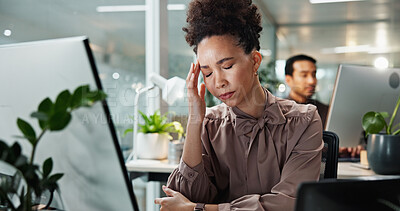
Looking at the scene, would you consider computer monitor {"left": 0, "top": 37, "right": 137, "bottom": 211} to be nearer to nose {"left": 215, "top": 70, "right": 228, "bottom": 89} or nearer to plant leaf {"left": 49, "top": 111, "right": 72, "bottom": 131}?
plant leaf {"left": 49, "top": 111, "right": 72, "bottom": 131}

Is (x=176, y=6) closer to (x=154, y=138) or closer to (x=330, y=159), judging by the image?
(x=154, y=138)

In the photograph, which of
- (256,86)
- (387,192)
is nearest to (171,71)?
(256,86)

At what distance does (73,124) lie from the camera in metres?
0.71

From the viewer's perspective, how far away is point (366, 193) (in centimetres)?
56

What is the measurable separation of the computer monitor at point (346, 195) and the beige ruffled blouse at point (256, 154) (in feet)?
1.98

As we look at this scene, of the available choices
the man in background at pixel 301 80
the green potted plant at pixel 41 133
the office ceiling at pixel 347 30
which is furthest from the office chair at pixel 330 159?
the office ceiling at pixel 347 30

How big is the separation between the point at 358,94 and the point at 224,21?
106 cm

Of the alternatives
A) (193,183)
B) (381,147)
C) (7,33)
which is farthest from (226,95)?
(7,33)

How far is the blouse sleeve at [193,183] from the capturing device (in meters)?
1.27

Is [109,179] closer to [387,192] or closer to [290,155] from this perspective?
[387,192]

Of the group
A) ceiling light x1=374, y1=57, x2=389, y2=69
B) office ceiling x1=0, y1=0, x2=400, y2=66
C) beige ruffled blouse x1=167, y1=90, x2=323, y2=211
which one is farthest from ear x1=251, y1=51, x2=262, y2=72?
ceiling light x1=374, y1=57, x2=389, y2=69

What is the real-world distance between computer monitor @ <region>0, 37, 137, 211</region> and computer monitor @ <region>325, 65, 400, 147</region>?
4.94 feet

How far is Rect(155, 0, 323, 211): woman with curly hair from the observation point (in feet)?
3.93

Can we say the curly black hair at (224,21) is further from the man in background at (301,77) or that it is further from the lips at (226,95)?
the man in background at (301,77)
